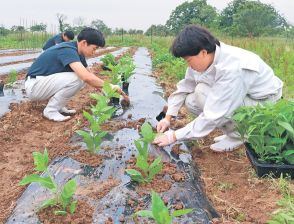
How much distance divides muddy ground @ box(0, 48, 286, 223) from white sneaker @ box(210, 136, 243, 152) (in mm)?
55

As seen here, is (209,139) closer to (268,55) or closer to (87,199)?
(87,199)

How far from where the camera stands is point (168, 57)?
36.8 feet

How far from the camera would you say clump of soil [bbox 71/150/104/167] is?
9.76ft

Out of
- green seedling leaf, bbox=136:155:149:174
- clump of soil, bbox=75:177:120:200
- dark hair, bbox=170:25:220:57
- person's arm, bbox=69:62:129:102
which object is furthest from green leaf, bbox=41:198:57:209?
person's arm, bbox=69:62:129:102

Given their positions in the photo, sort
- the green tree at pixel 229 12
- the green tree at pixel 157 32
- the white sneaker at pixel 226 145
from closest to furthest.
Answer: the white sneaker at pixel 226 145 → the green tree at pixel 157 32 → the green tree at pixel 229 12

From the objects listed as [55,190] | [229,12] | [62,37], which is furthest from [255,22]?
[55,190]

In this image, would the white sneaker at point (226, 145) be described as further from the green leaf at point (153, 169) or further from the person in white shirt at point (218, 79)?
the green leaf at point (153, 169)

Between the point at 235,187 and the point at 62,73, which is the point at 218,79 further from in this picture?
the point at 62,73

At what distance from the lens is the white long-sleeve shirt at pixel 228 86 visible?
2947 millimetres

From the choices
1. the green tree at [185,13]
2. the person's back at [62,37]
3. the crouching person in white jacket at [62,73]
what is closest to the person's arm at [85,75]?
the crouching person in white jacket at [62,73]

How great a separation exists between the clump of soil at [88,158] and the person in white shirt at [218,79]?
1.48 feet

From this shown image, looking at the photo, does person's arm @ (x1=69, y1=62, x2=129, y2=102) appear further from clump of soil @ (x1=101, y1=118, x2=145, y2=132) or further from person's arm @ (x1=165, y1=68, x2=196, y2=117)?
person's arm @ (x1=165, y1=68, x2=196, y2=117)

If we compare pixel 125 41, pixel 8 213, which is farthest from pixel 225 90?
pixel 125 41

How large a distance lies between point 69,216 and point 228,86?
1.46m
